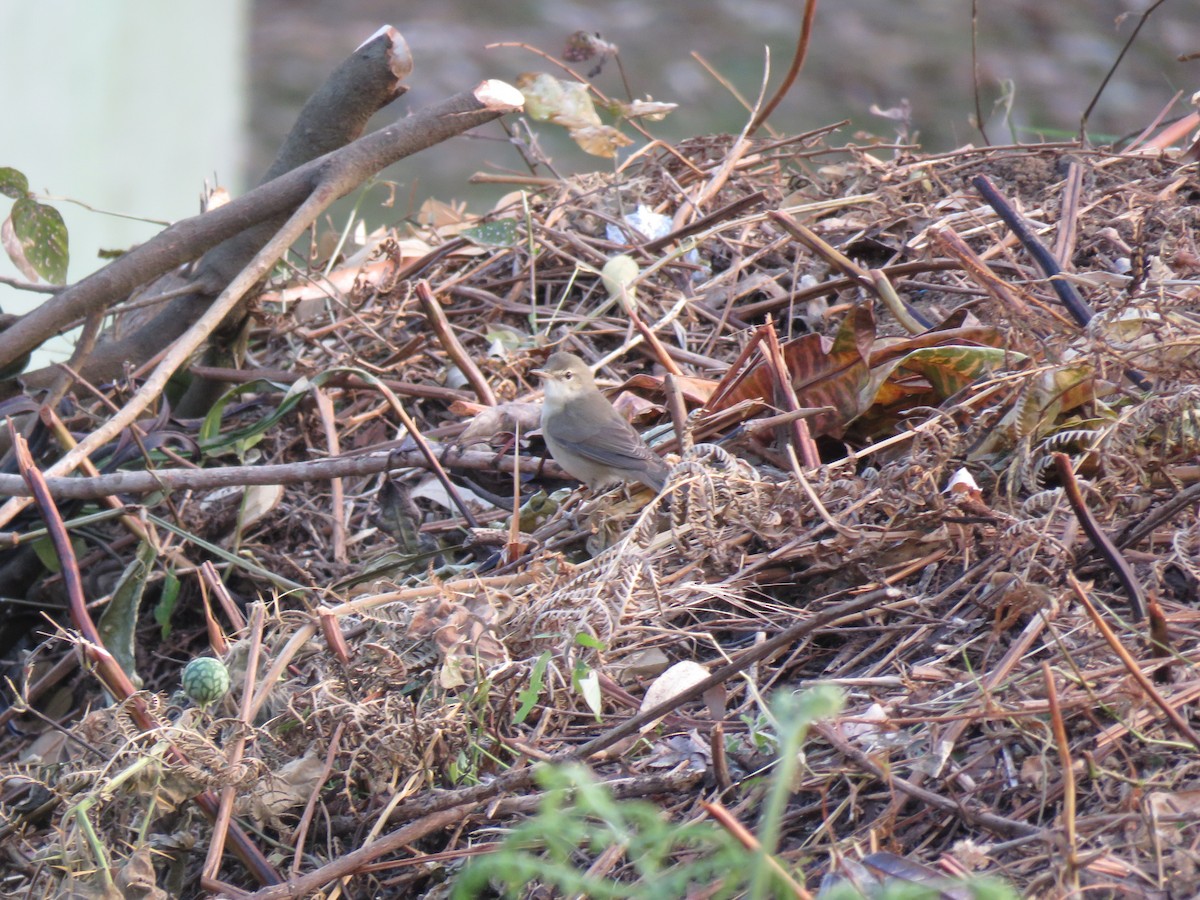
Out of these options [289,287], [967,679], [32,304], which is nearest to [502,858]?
[967,679]

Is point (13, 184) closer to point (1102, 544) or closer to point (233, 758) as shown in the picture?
point (233, 758)

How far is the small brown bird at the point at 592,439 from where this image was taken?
2965mm

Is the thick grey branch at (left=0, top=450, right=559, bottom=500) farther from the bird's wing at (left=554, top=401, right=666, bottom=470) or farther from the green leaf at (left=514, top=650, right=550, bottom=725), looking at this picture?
the green leaf at (left=514, top=650, right=550, bottom=725)

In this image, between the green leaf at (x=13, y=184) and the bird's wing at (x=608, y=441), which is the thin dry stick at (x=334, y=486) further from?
the green leaf at (x=13, y=184)

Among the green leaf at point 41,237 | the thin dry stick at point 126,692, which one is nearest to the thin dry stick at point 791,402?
the thin dry stick at point 126,692

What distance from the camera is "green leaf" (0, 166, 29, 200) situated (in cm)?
323

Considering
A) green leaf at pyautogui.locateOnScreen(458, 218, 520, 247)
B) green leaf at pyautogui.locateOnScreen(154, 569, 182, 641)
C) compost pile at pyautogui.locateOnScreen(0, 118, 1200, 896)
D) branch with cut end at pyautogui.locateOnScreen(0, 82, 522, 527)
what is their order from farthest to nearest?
green leaf at pyautogui.locateOnScreen(458, 218, 520, 247), branch with cut end at pyautogui.locateOnScreen(0, 82, 522, 527), green leaf at pyautogui.locateOnScreen(154, 569, 182, 641), compost pile at pyautogui.locateOnScreen(0, 118, 1200, 896)

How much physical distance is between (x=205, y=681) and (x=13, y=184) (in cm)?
190

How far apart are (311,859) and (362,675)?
32 cm

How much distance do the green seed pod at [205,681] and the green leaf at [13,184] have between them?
1.85m

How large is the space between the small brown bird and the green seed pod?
115 cm

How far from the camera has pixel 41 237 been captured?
3.32 metres

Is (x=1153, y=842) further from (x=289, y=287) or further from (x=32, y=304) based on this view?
(x=32, y=304)

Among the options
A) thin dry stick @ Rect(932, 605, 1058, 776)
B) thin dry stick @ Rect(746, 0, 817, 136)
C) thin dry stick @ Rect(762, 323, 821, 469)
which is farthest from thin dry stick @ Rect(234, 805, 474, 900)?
thin dry stick @ Rect(746, 0, 817, 136)
